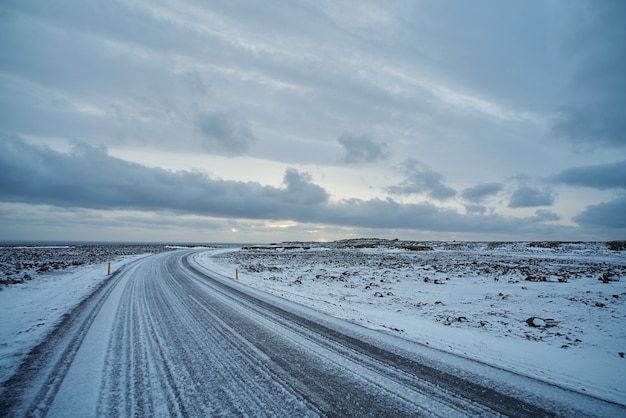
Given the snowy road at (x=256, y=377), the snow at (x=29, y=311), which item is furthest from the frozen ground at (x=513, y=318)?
the snow at (x=29, y=311)

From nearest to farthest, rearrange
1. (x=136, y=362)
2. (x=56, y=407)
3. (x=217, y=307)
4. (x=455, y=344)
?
(x=56, y=407) < (x=136, y=362) < (x=455, y=344) < (x=217, y=307)

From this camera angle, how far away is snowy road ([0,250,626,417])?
3982mm

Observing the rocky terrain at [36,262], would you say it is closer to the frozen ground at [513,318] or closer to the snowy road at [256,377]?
the snowy road at [256,377]

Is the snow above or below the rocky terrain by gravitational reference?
above

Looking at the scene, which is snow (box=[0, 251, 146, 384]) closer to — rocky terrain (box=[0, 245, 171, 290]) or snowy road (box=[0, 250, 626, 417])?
snowy road (box=[0, 250, 626, 417])

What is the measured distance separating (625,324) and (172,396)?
40.3 ft

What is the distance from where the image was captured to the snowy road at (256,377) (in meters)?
3.98

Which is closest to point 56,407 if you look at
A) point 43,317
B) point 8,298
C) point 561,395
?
point 43,317

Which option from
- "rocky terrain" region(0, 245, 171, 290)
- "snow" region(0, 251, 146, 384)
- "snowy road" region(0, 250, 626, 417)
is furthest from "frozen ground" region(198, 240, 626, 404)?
"rocky terrain" region(0, 245, 171, 290)

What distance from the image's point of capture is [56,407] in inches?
155

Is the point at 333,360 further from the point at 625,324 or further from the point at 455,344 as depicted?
the point at 625,324

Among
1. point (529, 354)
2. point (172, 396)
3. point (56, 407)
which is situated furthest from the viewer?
point (529, 354)

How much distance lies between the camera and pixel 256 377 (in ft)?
16.1

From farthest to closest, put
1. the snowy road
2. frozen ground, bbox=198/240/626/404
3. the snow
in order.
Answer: the snow, frozen ground, bbox=198/240/626/404, the snowy road
